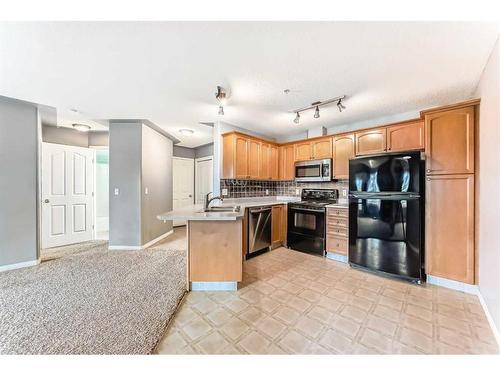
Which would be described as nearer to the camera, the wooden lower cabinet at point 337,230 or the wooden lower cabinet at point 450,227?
the wooden lower cabinet at point 450,227

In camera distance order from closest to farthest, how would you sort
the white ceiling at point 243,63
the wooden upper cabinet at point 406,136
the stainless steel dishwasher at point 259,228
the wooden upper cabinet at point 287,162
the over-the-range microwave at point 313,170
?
the white ceiling at point 243,63 → the wooden upper cabinet at point 406,136 → the stainless steel dishwasher at point 259,228 → the over-the-range microwave at point 313,170 → the wooden upper cabinet at point 287,162

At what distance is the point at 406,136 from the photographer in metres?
2.77

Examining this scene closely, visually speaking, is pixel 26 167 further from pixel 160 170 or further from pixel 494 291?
pixel 494 291

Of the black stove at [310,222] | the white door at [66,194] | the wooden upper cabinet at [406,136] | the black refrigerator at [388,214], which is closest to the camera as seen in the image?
the black refrigerator at [388,214]

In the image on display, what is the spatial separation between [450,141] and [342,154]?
4.36ft

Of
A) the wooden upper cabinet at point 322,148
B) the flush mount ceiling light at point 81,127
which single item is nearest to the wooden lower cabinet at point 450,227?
the wooden upper cabinet at point 322,148

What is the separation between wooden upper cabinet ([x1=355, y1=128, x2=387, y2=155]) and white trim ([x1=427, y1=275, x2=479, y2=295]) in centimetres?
174

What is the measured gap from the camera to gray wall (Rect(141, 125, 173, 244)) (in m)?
3.83

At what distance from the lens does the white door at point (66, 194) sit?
378cm

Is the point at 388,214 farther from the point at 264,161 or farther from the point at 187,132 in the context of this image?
the point at 187,132

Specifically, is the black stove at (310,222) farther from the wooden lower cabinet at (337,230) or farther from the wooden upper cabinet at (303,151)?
the wooden upper cabinet at (303,151)

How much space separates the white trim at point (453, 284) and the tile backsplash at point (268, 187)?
1.68 meters
